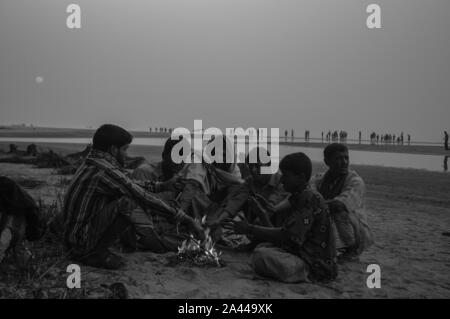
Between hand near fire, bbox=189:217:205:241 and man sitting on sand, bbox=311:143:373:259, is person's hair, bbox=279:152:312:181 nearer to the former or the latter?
man sitting on sand, bbox=311:143:373:259

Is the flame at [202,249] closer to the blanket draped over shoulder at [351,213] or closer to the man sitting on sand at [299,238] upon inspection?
the man sitting on sand at [299,238]

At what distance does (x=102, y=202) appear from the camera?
4090 millimetres

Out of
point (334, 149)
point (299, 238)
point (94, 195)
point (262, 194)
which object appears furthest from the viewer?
point (262, 194)

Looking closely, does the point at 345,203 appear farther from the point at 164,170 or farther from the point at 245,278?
the point at 164,170

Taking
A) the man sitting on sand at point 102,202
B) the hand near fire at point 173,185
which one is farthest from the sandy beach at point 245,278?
the hand near fire at point 173,185

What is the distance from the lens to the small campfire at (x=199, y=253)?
4531mm

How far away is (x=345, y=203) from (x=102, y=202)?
8.75ft

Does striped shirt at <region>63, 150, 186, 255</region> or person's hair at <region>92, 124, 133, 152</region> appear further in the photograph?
person's hair at <region>92, 124, 133, 152</region>

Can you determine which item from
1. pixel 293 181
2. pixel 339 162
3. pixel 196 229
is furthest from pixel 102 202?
pixel 339 162

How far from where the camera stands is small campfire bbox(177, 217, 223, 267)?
453 cm

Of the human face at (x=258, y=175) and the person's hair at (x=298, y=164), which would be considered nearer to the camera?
the person's hair at (x=298, y=164)

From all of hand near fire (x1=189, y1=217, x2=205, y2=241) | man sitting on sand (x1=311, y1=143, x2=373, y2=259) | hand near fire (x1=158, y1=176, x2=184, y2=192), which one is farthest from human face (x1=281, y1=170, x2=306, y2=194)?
hand near fire (x1=158, y1=176, x2=184, y2=192)

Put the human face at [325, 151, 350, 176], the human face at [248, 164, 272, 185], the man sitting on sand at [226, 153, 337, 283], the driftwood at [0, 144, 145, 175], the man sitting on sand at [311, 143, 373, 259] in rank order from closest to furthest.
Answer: the man sitting on sand at [226, 153, 337, 283] → the man sitting on sand at [311, 143, 373, 259] → the human face at [325, 151, 350, 176] → the human face at [248, 164, 272, 185] → the driftwood at [0, 144, 145, 175]
